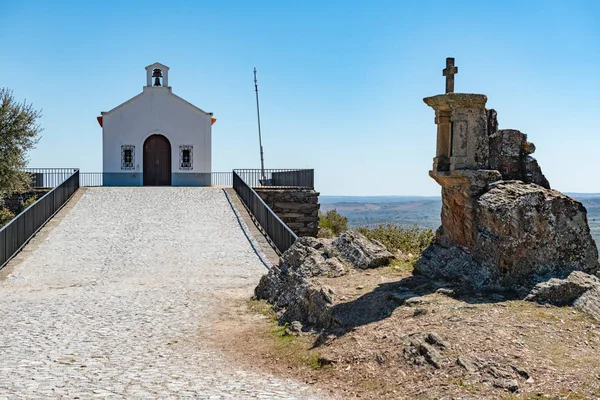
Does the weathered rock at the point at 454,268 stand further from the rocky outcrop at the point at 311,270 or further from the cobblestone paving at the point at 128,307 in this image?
the cobblestone paving at the point at 128,307

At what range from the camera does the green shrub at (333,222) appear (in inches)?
1235

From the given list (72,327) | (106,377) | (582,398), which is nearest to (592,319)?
(582,398)

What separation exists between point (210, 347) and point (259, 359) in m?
1.01

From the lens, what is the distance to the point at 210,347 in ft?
28.0

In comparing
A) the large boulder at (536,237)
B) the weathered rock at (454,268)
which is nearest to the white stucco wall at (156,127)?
the weathered rock at (454,268)

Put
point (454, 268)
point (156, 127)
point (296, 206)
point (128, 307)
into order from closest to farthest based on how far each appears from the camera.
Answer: point (454, 268) → point (128, 307) → point (296, 206) → point (156, 127)

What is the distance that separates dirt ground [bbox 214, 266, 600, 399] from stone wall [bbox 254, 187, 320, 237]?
62.1 feet

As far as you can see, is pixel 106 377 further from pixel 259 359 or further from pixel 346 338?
pixel 346 338

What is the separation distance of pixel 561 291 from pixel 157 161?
29243mm

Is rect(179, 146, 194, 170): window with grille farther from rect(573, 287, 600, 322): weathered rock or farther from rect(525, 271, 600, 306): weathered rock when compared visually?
rect(573, 287, 600, 322): weathered rock

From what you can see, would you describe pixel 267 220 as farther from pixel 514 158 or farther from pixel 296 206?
pixel 514 158

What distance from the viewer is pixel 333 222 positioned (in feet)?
105

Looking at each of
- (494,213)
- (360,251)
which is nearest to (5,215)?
(360,251)

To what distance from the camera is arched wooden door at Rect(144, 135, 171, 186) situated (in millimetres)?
34469
